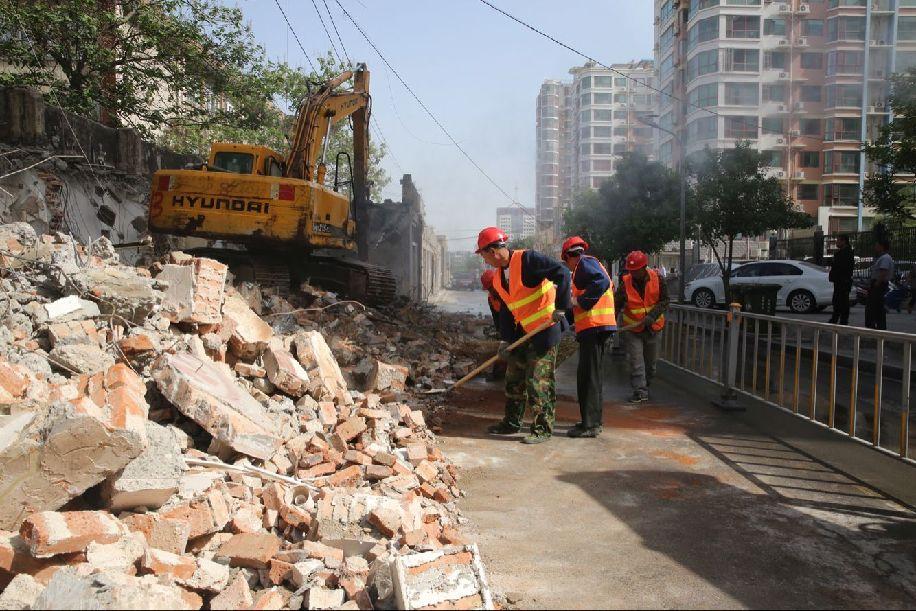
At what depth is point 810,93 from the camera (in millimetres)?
12141

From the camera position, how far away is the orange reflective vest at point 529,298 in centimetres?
600

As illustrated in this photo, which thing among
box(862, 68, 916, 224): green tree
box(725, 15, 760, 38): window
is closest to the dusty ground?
box(862, 68, 916, 224): green tree

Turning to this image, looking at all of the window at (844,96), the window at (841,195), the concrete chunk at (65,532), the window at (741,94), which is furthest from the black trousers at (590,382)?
the window at (841,195)

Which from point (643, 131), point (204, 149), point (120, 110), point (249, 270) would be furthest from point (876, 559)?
point (643, 131)

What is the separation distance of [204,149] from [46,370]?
65.9ft

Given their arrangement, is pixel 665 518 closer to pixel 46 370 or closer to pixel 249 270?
pixel 46 370

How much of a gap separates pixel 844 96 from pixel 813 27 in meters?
1.32

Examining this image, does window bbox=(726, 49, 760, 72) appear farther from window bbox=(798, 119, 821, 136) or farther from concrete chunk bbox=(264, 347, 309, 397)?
concrete chunk bbox=(264, 347, 309, 397)

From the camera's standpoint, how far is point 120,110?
1661cm

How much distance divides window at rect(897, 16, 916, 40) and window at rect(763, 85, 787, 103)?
1.87 meters

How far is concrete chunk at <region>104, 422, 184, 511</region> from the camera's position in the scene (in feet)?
11.3

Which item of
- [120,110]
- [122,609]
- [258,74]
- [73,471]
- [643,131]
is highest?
[643,131]

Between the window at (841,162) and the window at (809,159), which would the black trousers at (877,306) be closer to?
the window at (809,159)

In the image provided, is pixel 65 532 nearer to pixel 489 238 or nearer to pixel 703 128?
pixel 489 238
